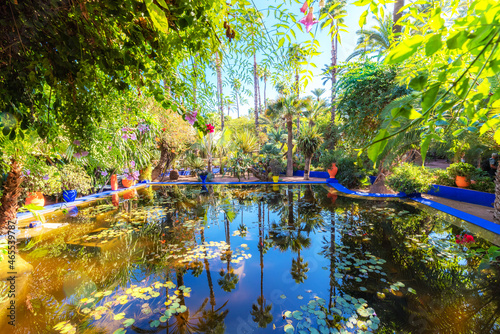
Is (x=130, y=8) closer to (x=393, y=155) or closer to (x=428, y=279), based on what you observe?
(x=428, y=279)

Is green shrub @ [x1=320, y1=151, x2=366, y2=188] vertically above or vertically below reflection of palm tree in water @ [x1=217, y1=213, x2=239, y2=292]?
above

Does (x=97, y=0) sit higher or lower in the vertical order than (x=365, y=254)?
higher

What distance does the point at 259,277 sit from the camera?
3.66m

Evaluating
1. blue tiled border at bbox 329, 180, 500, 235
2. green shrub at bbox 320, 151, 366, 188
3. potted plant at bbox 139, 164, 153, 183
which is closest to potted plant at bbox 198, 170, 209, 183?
potted plant at bbox 139, 164, 153, 183

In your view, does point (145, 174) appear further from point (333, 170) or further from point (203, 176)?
point (333, 170)

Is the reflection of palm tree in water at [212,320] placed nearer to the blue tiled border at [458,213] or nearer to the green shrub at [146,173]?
the blue tiled border at [458,213]

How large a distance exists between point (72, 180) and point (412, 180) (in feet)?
40.5

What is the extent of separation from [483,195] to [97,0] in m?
11.1

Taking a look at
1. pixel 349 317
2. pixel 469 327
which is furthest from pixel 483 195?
pixel 349 317

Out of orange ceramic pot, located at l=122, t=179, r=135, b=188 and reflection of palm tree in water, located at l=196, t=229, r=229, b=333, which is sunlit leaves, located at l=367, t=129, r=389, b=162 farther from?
orange ceramic pot, located at l=122, t=179, r=135, b=188

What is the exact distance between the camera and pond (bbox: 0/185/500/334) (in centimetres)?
271

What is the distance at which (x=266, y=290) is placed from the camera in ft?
10.9

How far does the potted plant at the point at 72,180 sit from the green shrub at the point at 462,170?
46.6 feet

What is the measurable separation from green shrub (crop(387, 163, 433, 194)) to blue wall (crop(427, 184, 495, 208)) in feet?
1.81
